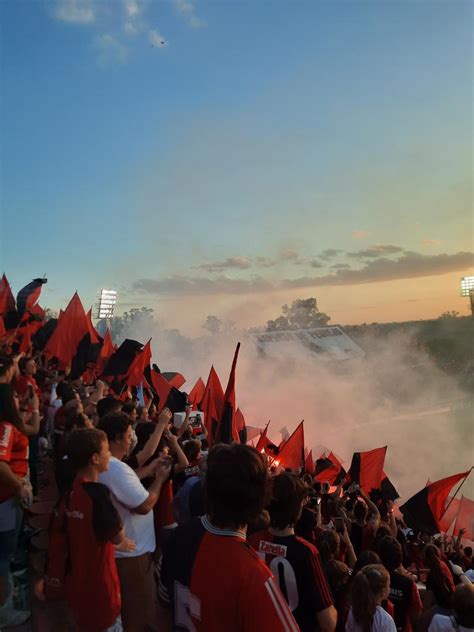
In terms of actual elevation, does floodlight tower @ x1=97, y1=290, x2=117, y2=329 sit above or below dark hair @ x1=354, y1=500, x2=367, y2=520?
above

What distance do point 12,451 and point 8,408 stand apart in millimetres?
295

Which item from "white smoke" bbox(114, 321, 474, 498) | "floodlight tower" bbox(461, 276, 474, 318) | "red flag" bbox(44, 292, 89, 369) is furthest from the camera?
"floodlight tower" bbox(461, 276, 474, 318)

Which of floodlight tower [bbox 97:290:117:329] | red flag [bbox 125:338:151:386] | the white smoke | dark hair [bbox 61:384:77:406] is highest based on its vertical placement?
floodlight tower [bbox 97:290:117:329]

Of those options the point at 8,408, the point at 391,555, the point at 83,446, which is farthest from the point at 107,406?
the point at 391,555

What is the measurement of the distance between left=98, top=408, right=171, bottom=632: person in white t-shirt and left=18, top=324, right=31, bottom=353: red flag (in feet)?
25.5

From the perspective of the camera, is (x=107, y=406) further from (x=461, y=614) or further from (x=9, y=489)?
(x=461, y=614)

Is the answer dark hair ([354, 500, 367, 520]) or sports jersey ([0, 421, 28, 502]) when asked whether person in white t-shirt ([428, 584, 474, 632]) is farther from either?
sports jersey ([0, 421, 28, 502])

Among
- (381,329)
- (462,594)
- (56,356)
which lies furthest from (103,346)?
(381,329)

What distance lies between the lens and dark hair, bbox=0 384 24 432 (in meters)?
3.32

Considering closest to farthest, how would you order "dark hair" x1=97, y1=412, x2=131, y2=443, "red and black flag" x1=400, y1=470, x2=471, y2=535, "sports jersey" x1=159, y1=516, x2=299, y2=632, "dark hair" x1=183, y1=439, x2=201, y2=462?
1. "sports jersey" x1=159, y1=516, x2=299, y2=632
2. "dark hair" x1=97, y1=412, x2=131, y2=443
3. "dark hair" x1=183, y1=439, x2=201, y2=462
4. "red and black flag" x1=400, y1=470, x2=471, y2=535

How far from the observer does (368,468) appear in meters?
8.34

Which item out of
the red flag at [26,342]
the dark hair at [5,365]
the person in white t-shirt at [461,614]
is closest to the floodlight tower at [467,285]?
the red flag at [26,342]

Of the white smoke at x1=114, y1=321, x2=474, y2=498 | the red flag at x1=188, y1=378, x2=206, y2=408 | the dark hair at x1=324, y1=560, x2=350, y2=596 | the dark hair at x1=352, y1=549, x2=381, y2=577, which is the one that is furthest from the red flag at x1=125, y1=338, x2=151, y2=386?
the white smoke at x1=114, y1=321, x2=474, y2=498

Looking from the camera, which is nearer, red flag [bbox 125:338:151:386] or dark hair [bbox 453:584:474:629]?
dark hair [bbox 453:584:474:629]
